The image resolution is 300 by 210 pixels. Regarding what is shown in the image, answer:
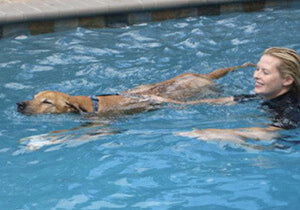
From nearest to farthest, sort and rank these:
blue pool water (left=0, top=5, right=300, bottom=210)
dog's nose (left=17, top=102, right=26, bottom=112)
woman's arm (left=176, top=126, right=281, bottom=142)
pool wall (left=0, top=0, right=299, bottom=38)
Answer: blue pool water (left=0, top=5, right=300, bottom=210), woman's arm (left=176, top=126, right=281, bottom=142), dog's nose (left=17, top=102, right=26, bottom=112), pool wall (left=0, top=0, right=299, bottom=38)

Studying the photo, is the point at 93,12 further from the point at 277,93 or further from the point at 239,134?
the point at 239,134

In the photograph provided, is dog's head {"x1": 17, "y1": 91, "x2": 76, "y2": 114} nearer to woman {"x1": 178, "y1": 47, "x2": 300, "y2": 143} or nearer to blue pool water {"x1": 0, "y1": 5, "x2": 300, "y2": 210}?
blue pool water {"x1": 0, "y1": 5, "x2": 300, "y2": 210}

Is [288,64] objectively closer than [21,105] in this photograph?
Yes

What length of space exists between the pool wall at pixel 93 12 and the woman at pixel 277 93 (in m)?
5.38

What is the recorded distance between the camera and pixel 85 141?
5.26 m

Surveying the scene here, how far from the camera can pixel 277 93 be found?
5254 mm

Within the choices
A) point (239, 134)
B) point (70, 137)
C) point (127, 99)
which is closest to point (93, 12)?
point (127, 99)

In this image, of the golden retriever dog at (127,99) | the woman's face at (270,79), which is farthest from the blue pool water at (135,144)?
the woman's face at (270,79)

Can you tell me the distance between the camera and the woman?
5066mm

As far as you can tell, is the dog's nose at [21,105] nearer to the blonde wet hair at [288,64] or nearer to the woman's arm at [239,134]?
the woman's arm at [239,134]

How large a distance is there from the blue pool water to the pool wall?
919 millimetres

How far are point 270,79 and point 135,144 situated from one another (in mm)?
1399

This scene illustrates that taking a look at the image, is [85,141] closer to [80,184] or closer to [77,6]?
[80,184]

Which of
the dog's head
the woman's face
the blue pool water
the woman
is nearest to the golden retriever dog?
the dog's head
